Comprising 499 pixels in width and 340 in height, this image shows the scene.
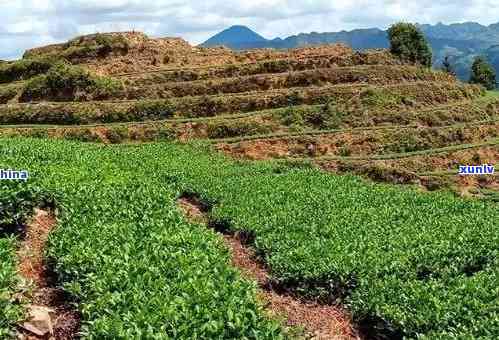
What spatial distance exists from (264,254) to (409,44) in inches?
2609

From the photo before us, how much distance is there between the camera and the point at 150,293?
12922 mm

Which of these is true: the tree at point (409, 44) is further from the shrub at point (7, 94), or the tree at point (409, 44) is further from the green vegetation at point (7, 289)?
the green vegetation at point (7, 289)

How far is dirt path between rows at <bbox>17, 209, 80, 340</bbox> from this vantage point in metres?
12.7

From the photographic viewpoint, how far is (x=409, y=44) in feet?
268

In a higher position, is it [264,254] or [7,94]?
[7,94]

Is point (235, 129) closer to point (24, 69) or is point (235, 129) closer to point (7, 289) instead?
point (24, 69)

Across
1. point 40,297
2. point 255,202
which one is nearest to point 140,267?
point 40,297

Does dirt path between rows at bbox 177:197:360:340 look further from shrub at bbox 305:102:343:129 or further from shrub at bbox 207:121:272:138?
shrub at bbox 305:102:343:129

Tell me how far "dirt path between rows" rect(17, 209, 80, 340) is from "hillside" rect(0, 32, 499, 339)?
3.3 inches

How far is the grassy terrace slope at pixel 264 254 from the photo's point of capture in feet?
40.8

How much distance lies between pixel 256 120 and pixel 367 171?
1602 centimetres

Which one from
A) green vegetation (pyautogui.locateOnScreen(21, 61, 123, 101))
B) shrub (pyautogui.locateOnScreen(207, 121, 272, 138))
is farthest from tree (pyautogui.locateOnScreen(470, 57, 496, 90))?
green vegetation (pyautogui.locateOnScreen(21, 61, 123, 101))

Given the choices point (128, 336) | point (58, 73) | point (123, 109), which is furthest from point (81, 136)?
point (128, 336)

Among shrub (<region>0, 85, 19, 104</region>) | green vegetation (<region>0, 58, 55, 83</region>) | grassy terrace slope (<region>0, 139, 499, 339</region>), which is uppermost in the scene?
green vegetation (<region>0, 58, 55, 83</region>)
